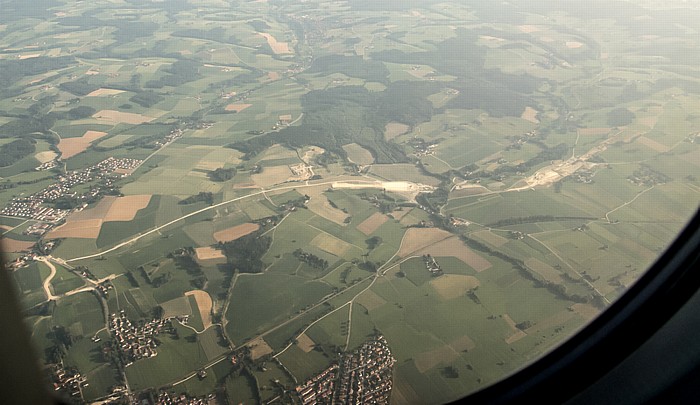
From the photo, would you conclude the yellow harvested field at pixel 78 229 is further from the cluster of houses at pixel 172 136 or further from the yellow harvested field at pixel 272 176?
the cluster of houses at pixel 172 136

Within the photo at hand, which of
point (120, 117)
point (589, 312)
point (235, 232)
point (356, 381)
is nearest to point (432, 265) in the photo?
point (356, 381)

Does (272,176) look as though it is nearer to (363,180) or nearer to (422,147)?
(363,180)

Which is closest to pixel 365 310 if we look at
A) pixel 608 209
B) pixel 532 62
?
pixel 608 209

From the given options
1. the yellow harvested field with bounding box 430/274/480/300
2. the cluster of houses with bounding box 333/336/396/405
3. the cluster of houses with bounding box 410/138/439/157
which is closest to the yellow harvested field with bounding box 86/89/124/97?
the cluster of houses with bounding box 410/138/439/157

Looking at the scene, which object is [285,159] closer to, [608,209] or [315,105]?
[315,105]

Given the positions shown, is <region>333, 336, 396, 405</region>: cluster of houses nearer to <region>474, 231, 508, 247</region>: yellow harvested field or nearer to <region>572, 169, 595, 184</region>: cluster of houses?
<region>474, 231, 508, 247</region>: yellow harvested field

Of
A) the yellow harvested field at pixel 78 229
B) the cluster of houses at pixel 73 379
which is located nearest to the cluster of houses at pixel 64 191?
the yellow harvested field at pixel 78 229
